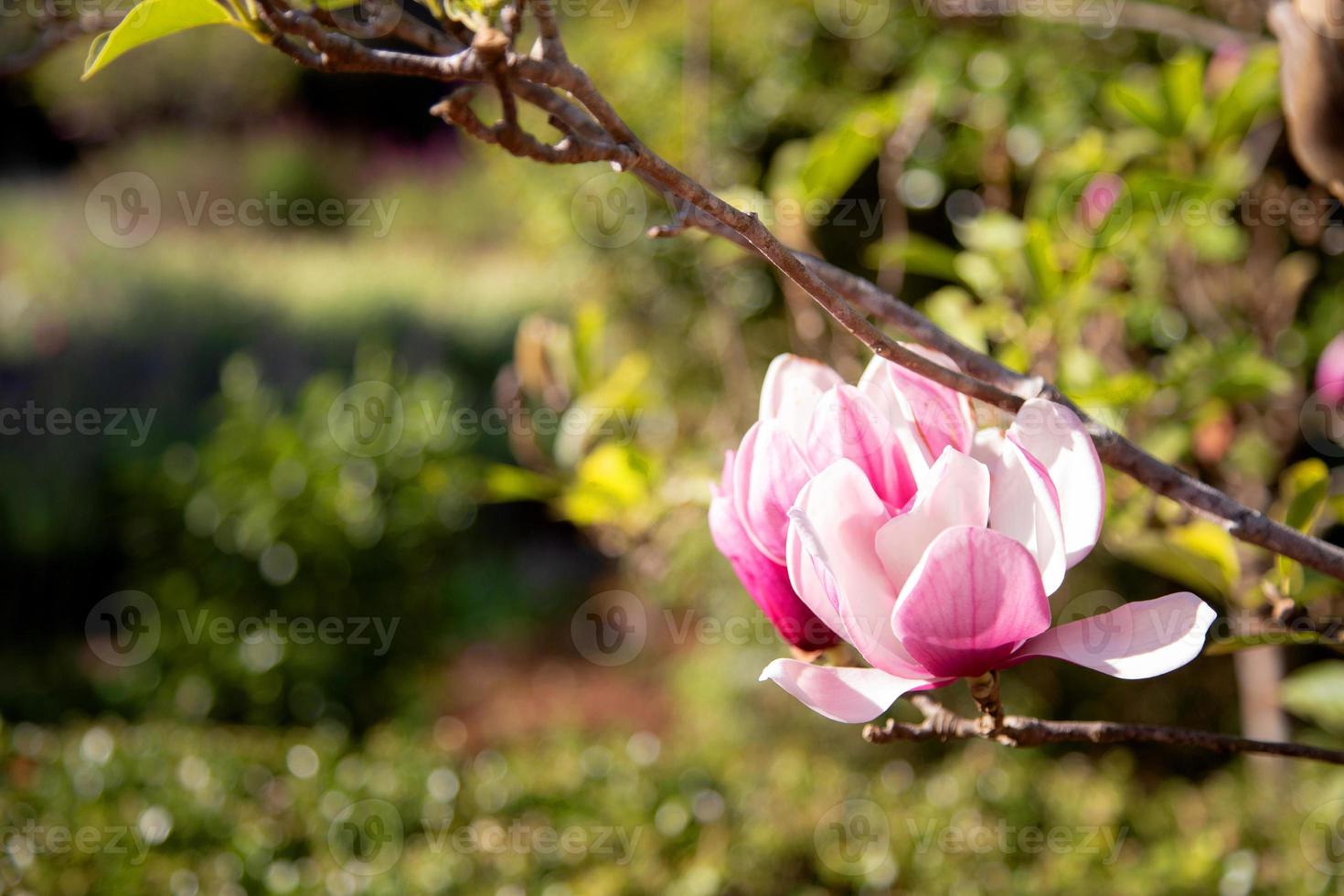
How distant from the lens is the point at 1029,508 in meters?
0.54

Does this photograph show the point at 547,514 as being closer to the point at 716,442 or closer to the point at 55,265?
the point at 55,265

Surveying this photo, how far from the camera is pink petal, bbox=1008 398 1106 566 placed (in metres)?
0.53

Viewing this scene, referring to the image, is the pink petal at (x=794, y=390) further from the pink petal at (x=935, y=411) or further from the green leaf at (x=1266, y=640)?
the green leaf at (x=1266, y=640)

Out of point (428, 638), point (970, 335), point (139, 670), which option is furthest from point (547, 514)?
point (970, 335)

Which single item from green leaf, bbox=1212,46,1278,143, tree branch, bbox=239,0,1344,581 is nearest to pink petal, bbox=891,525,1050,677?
tree branch, bbox=239,0,1344,581

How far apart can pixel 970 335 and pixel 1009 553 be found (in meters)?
0.74

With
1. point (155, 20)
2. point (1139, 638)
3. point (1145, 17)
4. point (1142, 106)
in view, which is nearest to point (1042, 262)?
point (1142, 106)

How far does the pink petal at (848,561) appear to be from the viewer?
0.52 meters

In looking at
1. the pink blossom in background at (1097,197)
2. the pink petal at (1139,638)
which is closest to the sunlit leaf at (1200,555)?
the pink petal at (1139,638)

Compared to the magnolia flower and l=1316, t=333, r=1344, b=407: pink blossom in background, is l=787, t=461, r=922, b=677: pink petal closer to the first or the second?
the magnolia flower

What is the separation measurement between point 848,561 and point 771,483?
64 mm

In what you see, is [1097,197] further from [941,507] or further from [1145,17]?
[941,507]

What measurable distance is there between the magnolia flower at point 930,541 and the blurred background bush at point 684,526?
0.31 m

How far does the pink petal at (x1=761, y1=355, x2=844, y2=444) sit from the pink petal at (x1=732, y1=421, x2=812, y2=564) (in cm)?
2
